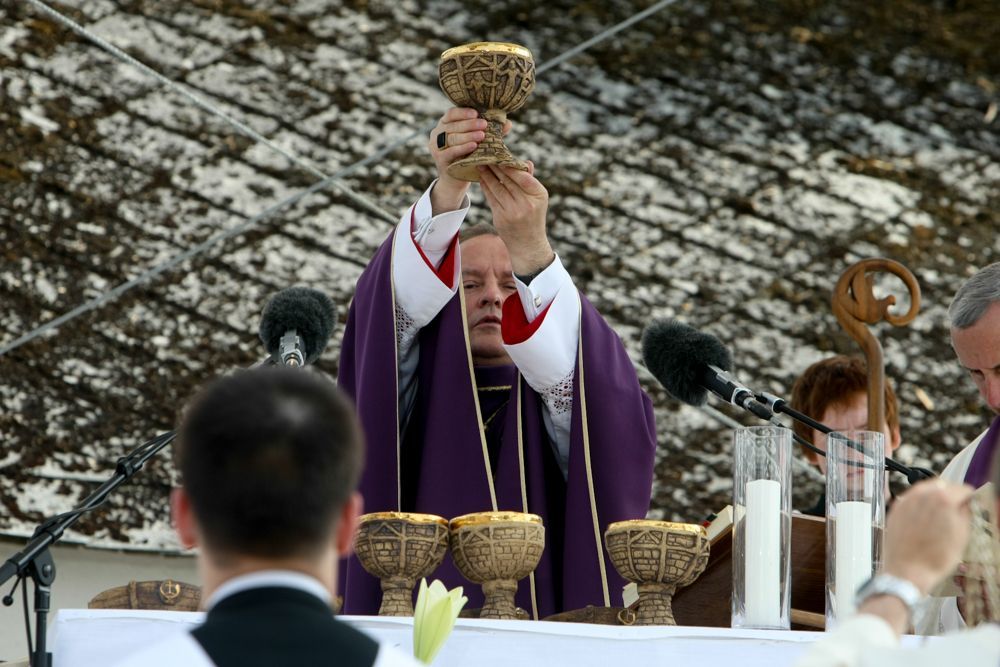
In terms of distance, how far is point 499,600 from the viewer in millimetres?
3309

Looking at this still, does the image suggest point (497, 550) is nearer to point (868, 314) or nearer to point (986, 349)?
point (986, 349)

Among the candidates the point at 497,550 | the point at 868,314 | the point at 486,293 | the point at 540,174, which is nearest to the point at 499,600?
the point at 497,550

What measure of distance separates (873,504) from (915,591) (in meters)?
1.51

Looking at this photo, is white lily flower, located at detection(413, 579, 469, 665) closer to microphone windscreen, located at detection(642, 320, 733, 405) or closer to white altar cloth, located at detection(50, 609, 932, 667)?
white altar cloth, located at detection(50, 609, 932, 667)

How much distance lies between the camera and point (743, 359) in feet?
20.7

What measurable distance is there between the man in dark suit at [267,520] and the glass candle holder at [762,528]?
1.49 metres

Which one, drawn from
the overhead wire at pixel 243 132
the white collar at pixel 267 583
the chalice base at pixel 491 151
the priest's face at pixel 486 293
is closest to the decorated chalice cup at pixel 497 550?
the chalice base at pixel 491 151

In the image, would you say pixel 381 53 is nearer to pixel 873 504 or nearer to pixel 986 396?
pixel 986 396

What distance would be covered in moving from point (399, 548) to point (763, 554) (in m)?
0.71

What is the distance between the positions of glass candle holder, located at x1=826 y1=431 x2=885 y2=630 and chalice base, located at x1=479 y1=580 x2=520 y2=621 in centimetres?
63

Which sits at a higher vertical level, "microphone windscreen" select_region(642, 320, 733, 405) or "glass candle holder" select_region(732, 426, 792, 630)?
"microphone windscreen" select_region(642, 320, 733, 405)

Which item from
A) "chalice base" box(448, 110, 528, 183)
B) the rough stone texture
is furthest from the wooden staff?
"chalice base" box(448, 110, 528, 183)

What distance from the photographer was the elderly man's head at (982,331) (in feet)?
14.0

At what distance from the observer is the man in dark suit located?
1.84 metres
